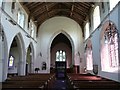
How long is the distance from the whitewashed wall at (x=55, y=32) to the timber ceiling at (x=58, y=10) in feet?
1.92

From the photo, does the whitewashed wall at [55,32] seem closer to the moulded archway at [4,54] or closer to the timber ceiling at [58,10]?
the timber ceiling at [58,10]

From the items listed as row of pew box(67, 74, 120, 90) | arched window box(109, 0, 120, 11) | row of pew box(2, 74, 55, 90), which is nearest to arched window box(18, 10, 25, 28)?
row of pew box(2, 74, 55, 90)

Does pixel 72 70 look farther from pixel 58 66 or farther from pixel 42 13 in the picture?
pixel 42 13

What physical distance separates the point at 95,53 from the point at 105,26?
8.94 feet

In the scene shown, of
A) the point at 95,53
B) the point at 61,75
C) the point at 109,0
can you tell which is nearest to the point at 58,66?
the point at 61,75

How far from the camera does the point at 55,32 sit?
18719 millimetres

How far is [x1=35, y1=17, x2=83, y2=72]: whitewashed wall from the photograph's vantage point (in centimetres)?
1852

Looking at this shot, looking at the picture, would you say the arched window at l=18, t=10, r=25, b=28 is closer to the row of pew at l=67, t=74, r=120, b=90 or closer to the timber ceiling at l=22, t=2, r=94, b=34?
the timber ceiling at l=22, t=2, r=94, b=34

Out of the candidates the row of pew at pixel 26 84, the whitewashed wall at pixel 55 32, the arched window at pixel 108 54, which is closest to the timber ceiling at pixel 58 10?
the whitewashed wall at pixel 55 32

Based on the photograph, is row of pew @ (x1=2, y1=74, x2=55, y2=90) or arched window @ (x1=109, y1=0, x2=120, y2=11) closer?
row of pew @ (x1=2, y1=74, x2=55, y2=90)

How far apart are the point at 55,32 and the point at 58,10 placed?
2572mm

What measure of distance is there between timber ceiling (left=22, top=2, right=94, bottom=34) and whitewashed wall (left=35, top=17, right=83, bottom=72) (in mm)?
586

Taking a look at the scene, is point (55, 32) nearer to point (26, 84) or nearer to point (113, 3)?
point (113, 3)

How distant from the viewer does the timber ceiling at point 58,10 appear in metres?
14.0
